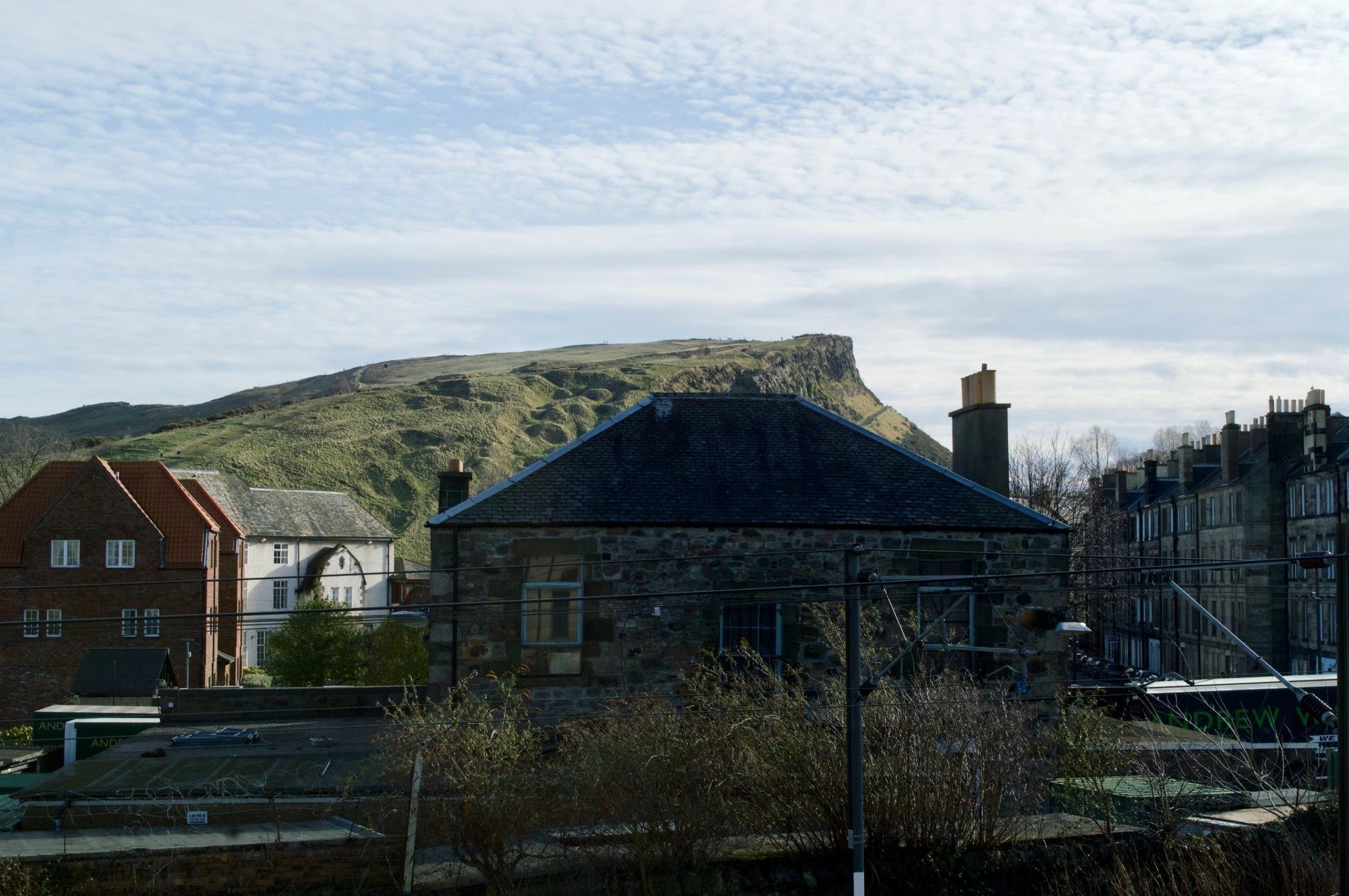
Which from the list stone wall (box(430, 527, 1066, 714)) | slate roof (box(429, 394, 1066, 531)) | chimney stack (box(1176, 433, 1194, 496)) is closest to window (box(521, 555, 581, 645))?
stone wall (box(430, 527, 1066, 714))

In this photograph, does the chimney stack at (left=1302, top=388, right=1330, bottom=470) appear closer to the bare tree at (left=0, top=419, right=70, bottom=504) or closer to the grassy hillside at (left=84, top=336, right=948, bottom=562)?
the grassy hillside at (left=84, top=336, right=948, bottom=562)

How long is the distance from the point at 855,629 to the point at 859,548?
1.17m

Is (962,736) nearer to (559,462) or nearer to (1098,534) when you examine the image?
(559,462)

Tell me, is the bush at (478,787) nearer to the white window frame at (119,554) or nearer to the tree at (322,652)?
the tree at (322,652)

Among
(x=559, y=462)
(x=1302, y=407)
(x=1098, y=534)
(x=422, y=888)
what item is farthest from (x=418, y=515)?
(x=422, y=888)

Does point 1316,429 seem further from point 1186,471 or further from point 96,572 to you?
point 96,572

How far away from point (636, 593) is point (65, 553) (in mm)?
36029

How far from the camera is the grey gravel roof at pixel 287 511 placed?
191 ft

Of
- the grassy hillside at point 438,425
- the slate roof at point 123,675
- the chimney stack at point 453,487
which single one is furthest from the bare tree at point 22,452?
the chimney stack at point 453,487

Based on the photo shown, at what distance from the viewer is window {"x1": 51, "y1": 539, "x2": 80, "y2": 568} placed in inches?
1902

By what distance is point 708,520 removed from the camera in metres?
20.6

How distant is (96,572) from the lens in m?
48.5

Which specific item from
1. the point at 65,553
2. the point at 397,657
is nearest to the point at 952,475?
the point at 397,657

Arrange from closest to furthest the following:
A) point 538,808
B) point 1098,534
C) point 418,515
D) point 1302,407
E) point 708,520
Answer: point 538,808
point 708,520
point 1302,407
point 1098,534
point 418,515
